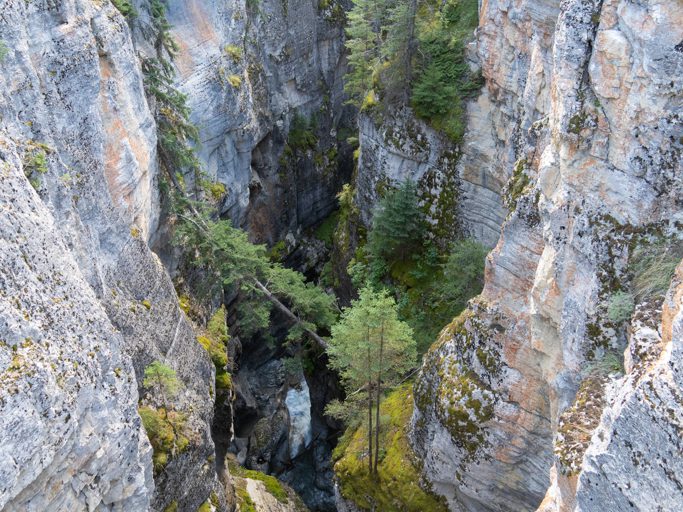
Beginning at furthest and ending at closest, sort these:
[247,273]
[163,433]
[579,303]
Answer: [247,273] → [163,433] → [579,303]

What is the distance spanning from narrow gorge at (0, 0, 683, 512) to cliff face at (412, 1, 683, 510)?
55mm

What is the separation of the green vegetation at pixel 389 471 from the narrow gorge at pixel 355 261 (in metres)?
0.09

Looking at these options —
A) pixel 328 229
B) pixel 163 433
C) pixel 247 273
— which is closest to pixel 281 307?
pixel 247 273

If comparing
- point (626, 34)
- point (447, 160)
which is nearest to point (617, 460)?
point (626, 34)

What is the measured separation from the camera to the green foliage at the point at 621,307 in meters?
10.6

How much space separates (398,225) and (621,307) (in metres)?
16.2

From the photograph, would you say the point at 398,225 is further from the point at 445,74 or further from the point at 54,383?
the point at 54,383

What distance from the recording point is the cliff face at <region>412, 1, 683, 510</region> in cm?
888

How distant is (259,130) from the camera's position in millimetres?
32906

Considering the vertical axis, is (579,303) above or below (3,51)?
below

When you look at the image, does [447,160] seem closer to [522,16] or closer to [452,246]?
[452,246]

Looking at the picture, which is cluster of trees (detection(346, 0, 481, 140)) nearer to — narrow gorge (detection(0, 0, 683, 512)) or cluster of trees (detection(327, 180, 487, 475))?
narrow gorge (detection(0, 0, 683, 512))

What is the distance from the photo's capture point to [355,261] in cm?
3006

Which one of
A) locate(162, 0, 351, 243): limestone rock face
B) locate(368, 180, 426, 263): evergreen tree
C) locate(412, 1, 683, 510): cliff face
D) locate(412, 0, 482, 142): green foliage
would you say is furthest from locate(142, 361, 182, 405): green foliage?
locate(412, 0, 482, 142): green foliage
